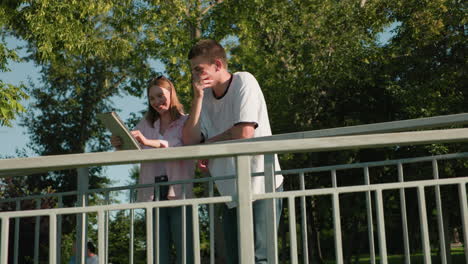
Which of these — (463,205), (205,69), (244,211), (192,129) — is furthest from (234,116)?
(463,205)

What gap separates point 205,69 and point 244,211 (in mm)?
1643

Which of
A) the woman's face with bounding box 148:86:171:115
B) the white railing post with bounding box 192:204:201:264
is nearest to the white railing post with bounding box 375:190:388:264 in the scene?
the white railing post with bounding box 192:204:201:264

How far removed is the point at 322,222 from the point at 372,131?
22769 mm

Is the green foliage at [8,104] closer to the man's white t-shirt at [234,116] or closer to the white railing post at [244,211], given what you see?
the man's white t-shirt at [234,116]

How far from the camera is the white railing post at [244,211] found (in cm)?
233

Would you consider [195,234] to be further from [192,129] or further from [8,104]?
[8,104]

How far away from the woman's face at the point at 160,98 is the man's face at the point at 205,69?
0.76 meters

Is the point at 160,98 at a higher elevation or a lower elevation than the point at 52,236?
higher

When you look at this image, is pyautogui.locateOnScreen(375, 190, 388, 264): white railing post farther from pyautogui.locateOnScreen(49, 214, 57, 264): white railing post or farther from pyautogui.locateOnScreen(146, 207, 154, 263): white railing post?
pyautogui.locateOnScreen(49, 214, 57, 264): white railing post

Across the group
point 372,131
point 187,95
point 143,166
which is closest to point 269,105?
point 187,95

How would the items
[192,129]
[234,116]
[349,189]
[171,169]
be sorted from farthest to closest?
1. [171,169]
2. [192,129]
3. [234,116]
4. [349,189]

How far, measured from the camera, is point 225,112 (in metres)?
3.88

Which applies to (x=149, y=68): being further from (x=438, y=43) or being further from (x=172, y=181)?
(x=172, y=181)

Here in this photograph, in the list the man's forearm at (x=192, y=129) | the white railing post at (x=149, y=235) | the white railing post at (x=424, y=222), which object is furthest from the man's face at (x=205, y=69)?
the white railing post at (x=424, y=222)
